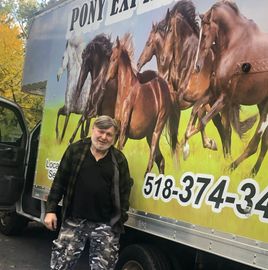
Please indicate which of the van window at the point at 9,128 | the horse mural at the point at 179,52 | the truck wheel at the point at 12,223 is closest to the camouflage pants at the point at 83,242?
the horse mural at the point at 179,52

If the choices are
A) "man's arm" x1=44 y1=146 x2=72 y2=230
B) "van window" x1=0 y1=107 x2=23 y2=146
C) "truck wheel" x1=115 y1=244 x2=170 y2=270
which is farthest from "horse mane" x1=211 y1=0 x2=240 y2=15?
"van window" x1=0 y1=107 x2=23 y2=146

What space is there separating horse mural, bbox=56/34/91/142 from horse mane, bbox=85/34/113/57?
18 centimetres

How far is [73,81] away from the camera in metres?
5.05

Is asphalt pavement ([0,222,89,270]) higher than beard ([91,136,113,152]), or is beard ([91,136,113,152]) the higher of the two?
beard ([91,136,113,152])

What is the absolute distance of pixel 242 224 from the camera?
9.78 ft

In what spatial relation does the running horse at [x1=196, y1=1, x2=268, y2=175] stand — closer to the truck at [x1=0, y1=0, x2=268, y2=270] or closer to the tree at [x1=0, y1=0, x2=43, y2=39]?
the truck at [x1=0, y1=0, x2=268, y2=270]

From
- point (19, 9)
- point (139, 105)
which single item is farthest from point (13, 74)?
point (139, 105)

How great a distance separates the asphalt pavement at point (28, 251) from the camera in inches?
231

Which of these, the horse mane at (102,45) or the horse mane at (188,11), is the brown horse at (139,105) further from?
the horse mane at (188,11)

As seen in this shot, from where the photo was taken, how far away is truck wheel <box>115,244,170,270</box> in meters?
3.89

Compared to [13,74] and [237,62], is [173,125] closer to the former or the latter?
[237,62]

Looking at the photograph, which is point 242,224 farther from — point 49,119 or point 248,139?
point 49,119

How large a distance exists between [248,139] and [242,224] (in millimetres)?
514

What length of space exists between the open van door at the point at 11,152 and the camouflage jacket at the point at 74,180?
2232 mm
